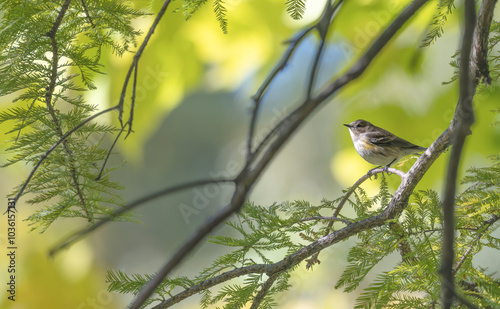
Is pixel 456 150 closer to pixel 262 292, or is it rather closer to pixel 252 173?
pixel 252 173

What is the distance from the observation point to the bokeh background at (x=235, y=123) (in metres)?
0.71

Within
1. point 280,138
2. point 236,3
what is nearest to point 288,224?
point 280,138

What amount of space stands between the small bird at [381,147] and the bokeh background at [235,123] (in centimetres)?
3

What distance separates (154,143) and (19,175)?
311 millimetres

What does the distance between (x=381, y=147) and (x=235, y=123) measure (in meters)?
0.40

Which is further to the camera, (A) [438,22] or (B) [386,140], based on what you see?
(B) [386,140]

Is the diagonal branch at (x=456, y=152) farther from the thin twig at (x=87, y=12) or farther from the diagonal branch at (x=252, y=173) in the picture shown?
the thin twig at (x=87, y=12)

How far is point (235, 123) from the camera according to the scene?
1.18 metres

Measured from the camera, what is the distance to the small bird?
2.88ft

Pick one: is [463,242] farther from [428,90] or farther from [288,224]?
[428,90]

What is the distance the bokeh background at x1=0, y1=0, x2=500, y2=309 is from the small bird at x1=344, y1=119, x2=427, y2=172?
3cm

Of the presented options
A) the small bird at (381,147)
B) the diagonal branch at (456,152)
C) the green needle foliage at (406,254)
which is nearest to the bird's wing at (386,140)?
the small bird at (381,147)

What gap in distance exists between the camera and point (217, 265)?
17.9 inches

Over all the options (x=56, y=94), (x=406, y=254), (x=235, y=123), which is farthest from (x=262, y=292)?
(x=235, y=123)
